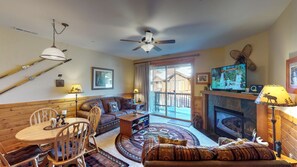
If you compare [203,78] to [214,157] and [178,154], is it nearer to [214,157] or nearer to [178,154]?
[214,157]

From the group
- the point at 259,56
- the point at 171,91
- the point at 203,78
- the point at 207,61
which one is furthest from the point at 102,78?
the point at 259,56

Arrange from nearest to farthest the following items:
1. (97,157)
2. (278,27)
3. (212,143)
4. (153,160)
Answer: (153,160)
(278,27)
(97,157)
(212,143)

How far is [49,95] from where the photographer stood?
3.55 m

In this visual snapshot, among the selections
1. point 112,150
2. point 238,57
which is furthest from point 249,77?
point 112,150

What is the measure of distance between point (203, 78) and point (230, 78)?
4.12 feet

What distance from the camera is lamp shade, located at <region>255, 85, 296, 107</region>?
5.04 ft

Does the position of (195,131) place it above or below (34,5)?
below

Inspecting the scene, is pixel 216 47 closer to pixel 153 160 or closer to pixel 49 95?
pixel 153 160

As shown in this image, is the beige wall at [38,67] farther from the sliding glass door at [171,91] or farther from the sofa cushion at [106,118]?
the sliding glass door at [171,91]

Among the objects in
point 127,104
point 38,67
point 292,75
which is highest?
point 38,67

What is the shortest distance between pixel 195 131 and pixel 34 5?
4.59 m

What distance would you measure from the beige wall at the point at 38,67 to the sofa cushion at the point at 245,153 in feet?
13.4

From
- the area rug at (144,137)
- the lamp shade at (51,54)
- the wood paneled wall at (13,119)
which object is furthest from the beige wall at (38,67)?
the area rug at (144,137)

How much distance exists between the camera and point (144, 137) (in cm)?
344
